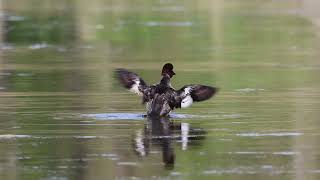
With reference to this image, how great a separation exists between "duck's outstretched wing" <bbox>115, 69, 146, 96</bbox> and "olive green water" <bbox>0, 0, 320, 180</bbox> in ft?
0.96

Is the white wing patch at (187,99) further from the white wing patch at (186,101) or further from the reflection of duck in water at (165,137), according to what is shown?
the reflection of duck in water at (165,137)

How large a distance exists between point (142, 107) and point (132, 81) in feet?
2.53

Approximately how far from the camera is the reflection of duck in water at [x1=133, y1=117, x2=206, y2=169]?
10812 mm

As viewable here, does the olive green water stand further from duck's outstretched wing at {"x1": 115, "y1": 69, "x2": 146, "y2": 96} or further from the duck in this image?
duck's outstretched wing at {"x1": 115, "y1": 69, "x2": 146, "y2": 96}

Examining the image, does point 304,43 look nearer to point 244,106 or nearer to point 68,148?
point 244,106

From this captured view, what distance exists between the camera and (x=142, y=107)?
15.0 m

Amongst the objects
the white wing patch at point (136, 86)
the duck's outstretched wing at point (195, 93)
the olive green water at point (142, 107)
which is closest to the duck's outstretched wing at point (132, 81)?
the white wing patch at point (136, 86)

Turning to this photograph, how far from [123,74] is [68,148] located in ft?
11.2

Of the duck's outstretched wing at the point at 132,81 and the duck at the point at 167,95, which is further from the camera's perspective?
the duck's outstretched wing at the point at 132,81

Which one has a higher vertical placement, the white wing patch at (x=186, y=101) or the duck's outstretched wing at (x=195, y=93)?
the duck's outstretched wing at (x=195, y=93)

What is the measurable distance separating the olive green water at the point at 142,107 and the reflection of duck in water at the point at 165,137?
1cm

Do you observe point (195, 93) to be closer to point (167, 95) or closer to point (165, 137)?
point (167, 95)

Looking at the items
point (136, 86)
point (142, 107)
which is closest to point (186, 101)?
point (136, 86)

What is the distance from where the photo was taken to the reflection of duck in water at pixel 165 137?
35.5ft
